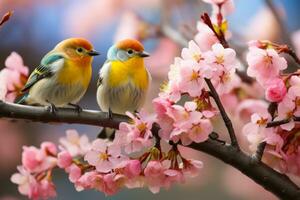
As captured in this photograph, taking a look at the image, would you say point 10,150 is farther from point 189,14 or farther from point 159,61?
point 189,14

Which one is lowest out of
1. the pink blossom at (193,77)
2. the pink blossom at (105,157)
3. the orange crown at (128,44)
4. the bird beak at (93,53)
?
the pink blossom at (105,157)

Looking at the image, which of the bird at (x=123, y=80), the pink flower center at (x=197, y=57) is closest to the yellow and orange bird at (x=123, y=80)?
the bird at (x=123, y=80)

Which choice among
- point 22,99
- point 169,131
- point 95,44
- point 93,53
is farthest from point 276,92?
point 95,44

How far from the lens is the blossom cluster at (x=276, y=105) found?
0.69m

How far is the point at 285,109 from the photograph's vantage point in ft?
2.28

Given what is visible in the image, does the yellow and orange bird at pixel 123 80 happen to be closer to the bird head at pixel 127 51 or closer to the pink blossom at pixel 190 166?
the bird head at pixel 127 51

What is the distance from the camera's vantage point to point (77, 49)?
80 cm

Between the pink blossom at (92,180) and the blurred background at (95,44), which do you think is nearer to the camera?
the pink blossom at (92,180)

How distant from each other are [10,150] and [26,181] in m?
1.29

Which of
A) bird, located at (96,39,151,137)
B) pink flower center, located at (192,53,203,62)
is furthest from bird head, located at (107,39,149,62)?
pink flower center, located at (192,53,203,62)

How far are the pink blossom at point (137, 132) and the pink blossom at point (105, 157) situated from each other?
0.03 m

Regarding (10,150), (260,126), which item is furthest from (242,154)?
(10,150)

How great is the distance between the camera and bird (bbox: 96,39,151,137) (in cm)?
79

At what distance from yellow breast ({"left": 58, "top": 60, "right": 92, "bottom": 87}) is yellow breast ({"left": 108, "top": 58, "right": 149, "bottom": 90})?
0.03 meters
